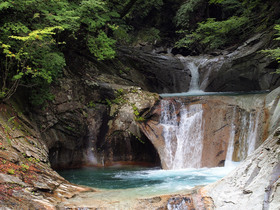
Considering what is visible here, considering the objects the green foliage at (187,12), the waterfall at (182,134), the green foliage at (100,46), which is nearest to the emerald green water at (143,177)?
the waterfall at (182,134)

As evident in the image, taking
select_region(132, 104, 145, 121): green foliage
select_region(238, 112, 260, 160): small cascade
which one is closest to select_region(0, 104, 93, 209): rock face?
select_region(132, 104, 145, 121): green foliage

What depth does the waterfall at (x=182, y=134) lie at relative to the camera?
9.80m

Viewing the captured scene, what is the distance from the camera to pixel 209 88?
14.4 m

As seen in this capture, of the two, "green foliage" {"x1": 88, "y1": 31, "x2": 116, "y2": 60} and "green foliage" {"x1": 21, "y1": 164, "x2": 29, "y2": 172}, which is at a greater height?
"green foliage" {"x1": 88, "y1": 31, "x2": 116, "y2": 60}

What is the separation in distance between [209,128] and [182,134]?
1071 mm

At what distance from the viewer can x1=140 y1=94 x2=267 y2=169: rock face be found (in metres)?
9.30

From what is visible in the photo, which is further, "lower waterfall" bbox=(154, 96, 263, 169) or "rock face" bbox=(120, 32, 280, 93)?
"rock face" bbox=(120, 32, 280, 93)

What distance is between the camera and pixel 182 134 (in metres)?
10.3

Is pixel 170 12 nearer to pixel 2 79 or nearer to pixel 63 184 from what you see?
pixel 2 79

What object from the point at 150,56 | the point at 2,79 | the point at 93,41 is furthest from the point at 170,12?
the point at 2,79

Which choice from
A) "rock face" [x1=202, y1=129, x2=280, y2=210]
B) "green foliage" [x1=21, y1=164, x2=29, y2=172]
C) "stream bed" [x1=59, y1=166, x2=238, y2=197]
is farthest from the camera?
"stream bed" [x1=59, y1=166, x2=238, y2=197]

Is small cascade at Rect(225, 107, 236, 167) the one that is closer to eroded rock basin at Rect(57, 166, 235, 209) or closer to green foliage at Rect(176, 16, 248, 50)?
eroded rock basin at Rect(57, 166, 235, 209)

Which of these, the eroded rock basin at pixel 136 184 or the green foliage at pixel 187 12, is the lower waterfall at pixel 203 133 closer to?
the eroded rock basin at pixel 136 184

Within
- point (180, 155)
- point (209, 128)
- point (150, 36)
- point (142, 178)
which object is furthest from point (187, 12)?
point (142, 178)
